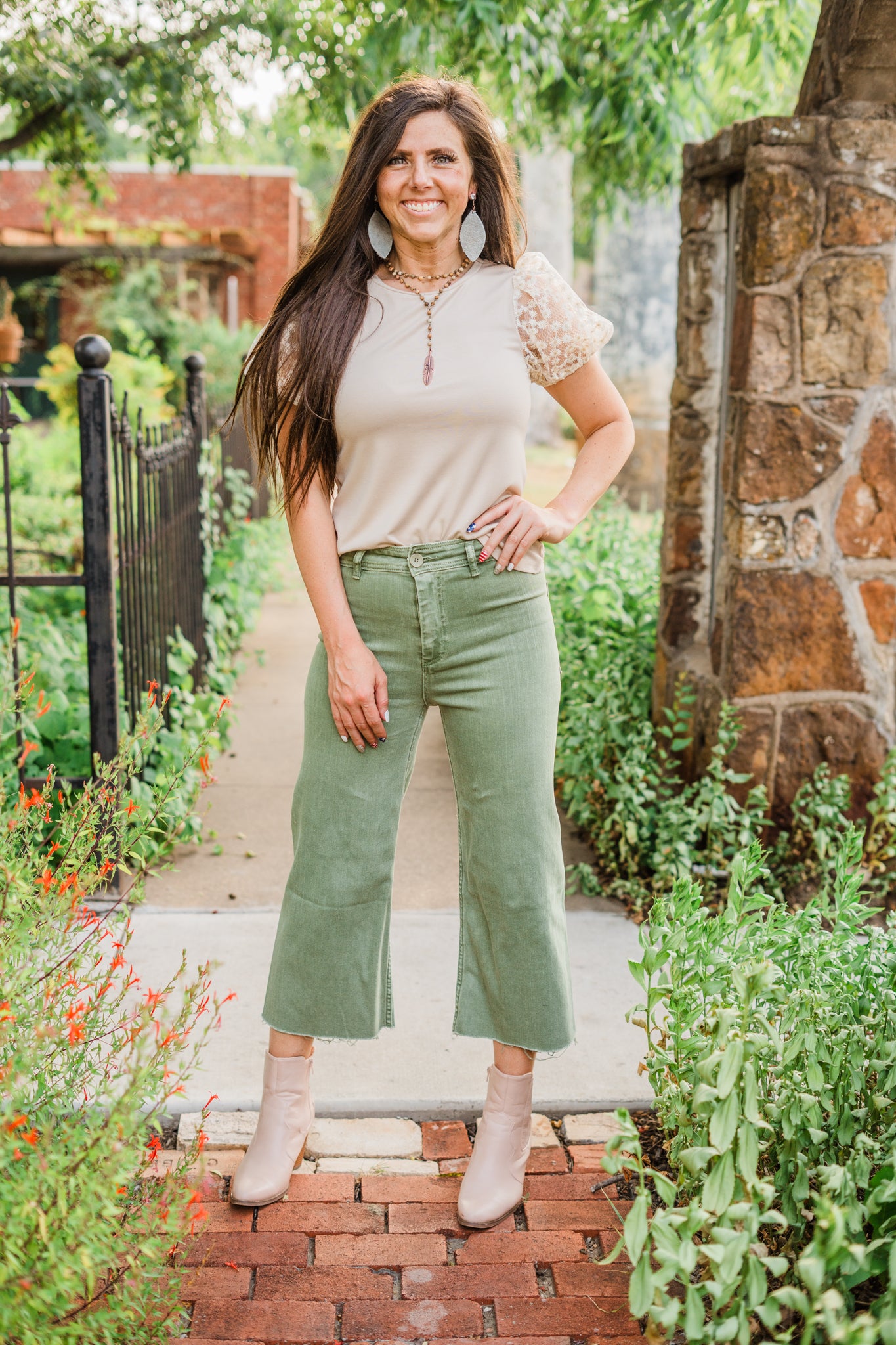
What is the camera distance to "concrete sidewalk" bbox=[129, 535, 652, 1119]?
2.63m

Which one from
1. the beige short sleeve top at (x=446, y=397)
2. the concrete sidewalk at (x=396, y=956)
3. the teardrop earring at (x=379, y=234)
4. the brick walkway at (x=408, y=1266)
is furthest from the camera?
the concrete sidewalk at (x=396, y=956)

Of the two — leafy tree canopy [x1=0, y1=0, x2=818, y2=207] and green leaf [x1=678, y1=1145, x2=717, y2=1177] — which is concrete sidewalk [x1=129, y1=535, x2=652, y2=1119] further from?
leafy tree canopy [x1=0, y1=0, x2=818, y2=207]

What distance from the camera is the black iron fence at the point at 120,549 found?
349 cm

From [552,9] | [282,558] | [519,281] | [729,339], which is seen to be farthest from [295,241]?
[519,281]

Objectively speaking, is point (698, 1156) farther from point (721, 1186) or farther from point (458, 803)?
point (458, 803)

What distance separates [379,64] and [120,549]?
2950 millimetres

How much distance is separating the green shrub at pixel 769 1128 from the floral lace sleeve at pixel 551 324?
95 cm

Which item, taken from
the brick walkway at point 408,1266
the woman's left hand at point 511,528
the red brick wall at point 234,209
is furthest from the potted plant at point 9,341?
the brick walkway at point 408,1266

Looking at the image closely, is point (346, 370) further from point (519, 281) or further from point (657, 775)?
point (657, 775)

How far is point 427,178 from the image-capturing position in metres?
2.11

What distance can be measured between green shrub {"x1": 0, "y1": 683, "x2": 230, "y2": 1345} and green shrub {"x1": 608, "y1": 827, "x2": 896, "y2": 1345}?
656mm

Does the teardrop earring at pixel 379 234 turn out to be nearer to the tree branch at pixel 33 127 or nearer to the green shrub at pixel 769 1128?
the green shrub at pixel 769 1128

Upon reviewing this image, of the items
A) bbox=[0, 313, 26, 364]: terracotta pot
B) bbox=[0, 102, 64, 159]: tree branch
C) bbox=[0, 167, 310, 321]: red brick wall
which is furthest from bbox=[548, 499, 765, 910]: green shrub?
bbox=[0, 167, 310, 321]: red brick wall

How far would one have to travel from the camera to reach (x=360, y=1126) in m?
2.54
